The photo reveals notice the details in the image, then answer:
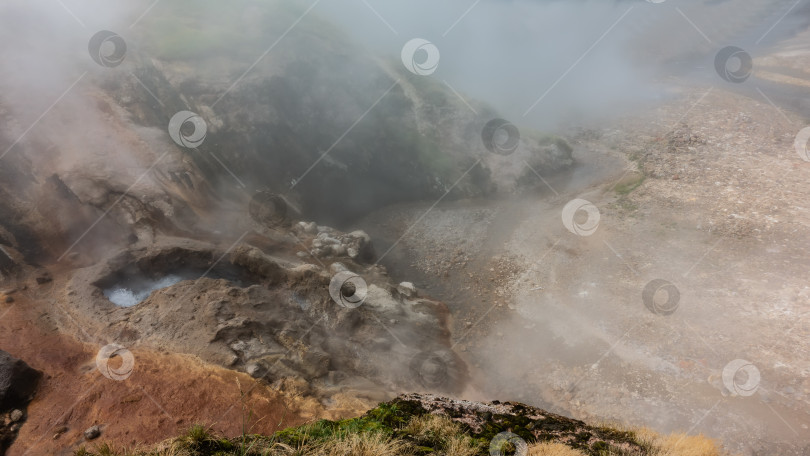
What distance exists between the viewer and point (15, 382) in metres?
7.14

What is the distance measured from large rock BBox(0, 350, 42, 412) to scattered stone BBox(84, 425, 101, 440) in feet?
5.21

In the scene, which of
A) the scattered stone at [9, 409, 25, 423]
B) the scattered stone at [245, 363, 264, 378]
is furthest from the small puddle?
the scattered stone at [245, 363, 264, 378]

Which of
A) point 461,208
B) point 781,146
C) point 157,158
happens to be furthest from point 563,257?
point 157,158

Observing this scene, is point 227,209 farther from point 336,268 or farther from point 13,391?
point 13,391

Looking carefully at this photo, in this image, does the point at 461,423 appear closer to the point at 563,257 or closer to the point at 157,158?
the point at 563,257

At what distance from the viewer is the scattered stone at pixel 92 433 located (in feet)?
21.7

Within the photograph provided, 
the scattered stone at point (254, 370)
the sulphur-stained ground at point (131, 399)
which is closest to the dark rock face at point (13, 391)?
the sulphur-stained ground at point (131, 399)

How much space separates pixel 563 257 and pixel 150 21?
66.6ft

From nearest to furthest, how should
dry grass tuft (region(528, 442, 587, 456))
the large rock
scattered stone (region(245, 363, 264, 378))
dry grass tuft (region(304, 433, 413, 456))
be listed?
dry grass tuft (region(304, 433, 413, 456)) → dry grass tuft (region(528, 442, 587, 456)) → the large rock → scattered stone (region(245, 363, 264, 378))

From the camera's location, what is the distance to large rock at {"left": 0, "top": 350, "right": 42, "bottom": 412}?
6965 mm

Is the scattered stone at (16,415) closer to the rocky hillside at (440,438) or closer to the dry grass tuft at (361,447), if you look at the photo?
the rocky hillside at (440,438)

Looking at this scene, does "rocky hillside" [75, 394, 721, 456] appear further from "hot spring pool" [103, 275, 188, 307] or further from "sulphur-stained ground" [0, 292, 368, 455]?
"hot spring pool" [103, 275, 188, 307]

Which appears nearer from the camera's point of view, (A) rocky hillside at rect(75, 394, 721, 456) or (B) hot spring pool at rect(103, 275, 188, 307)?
(A) rocky hillside at rect(75, 394, 721, 456)

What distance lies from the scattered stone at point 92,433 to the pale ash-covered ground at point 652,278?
9.17 m
